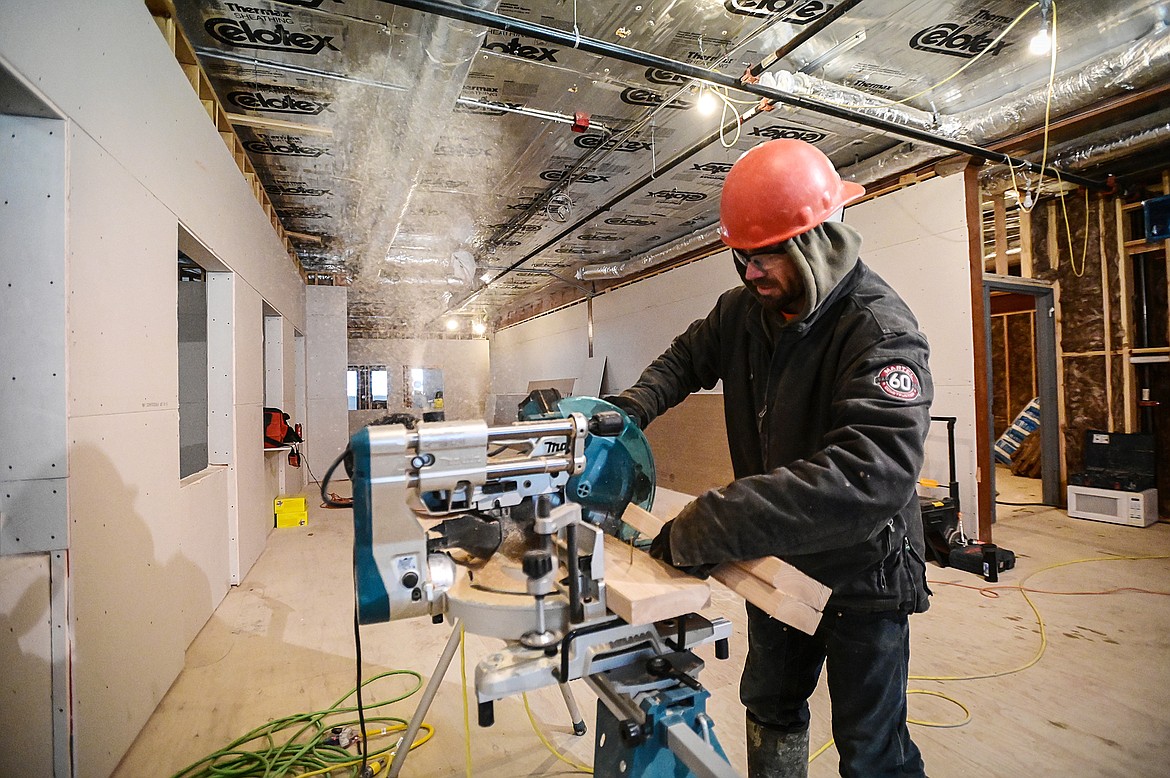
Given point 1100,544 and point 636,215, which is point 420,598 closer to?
point 1100,544

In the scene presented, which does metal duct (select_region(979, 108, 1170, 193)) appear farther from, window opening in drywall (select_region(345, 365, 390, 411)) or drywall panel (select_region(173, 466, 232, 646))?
window opening in drywall (select_region(345, 365, 390, 411))

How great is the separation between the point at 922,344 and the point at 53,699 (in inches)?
80.3

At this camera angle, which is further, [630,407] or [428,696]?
[428,696]

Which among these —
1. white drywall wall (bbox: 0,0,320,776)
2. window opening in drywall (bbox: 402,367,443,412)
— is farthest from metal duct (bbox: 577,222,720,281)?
window opening in drywall (bbox: 402,367,443,412)

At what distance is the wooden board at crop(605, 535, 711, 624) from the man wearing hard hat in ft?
0.11

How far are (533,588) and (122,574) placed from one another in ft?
5.25

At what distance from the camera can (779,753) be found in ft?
3.85

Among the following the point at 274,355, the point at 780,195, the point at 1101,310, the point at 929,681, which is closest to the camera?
the point at 780,195

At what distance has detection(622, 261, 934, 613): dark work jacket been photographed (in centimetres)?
78

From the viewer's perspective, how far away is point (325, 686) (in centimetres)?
203

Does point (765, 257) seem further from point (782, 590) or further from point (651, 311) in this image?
point (651, 311)

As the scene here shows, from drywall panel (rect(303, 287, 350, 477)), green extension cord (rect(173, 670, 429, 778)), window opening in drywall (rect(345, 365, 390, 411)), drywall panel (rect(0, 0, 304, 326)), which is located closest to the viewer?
drywall panel (rect(0, 0, 304, 326))

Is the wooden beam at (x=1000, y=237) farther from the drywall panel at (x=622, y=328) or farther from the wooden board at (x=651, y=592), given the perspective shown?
the wooden board at (x=651, y=592)

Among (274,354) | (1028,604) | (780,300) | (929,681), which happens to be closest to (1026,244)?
(1028,604)
